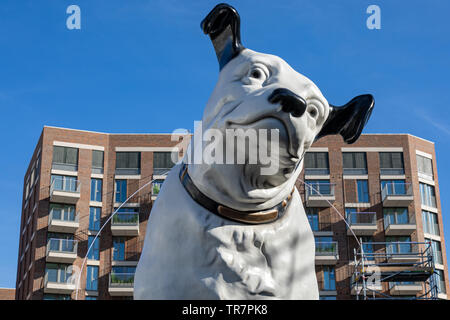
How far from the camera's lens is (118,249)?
1403 inches

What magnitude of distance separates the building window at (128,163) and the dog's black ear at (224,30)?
34829 millimetres

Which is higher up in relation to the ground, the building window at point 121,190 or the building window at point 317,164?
the building window at point 317,164

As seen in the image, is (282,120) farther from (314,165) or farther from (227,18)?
(314,165)

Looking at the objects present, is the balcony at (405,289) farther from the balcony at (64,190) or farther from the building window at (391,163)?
the balcony at (64,190)

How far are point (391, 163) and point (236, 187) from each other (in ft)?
121

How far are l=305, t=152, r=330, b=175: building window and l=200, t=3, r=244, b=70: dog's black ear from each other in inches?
1375

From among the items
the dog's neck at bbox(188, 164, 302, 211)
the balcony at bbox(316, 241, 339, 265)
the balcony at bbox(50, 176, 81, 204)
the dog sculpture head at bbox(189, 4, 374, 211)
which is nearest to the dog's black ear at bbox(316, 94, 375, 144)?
the dog sculpture head at bbox(189, 4, 374, 211)

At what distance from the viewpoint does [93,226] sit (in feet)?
119

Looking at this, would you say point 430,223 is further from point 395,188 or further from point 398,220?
point 395,188

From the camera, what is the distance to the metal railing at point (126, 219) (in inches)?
1395

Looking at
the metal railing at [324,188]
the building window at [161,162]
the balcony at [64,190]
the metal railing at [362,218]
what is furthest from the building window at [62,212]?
the metal railing at [362,218]

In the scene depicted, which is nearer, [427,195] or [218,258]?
[218,258]

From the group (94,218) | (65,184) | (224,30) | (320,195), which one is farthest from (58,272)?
(224,30)
